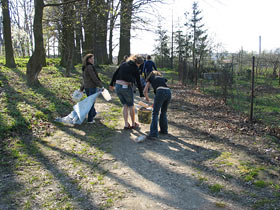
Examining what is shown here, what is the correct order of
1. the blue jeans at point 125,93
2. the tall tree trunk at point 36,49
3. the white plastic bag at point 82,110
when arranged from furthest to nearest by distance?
1. the tall tree trunk at point 36,49
2. the white plastic bag at point 82,110
3. the blue jeans at point 125,93

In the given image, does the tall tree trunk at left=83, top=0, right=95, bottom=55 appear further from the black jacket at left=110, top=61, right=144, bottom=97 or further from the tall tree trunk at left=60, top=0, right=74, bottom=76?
the black jacket at left=110, top=61, right=144, bottom=97

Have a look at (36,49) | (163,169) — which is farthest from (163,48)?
(163,169)

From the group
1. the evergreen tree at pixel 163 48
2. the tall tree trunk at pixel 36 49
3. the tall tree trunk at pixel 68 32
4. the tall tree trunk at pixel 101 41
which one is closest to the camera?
the tall tree trunk at pixel 36 49

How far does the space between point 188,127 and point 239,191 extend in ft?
10.5

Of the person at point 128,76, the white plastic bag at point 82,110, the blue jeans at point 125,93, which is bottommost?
the white plastic bag at point 82,110

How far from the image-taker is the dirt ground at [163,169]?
328 cm

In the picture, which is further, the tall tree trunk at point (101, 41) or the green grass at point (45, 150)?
the tall tree trunk at point (101, 41)

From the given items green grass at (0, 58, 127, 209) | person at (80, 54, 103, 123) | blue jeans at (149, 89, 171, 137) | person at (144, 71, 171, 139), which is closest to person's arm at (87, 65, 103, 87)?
person at (80, 54, 103, 123)

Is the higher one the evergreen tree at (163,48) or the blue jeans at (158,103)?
the evergreen tree at (163,48)

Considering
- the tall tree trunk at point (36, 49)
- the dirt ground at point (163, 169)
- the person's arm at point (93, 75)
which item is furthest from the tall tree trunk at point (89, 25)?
the dirt ground at point (163, 169)

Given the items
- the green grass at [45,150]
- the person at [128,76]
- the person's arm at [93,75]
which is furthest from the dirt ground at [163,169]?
the person's arm at [93,75]

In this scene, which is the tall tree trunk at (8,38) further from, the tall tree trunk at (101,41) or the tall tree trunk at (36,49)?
the tall tree trunk at (36,49)

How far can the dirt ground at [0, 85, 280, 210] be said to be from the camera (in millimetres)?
3275

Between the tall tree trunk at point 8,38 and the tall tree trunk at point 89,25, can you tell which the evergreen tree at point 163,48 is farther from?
the tall tree trunk at point 8,38
